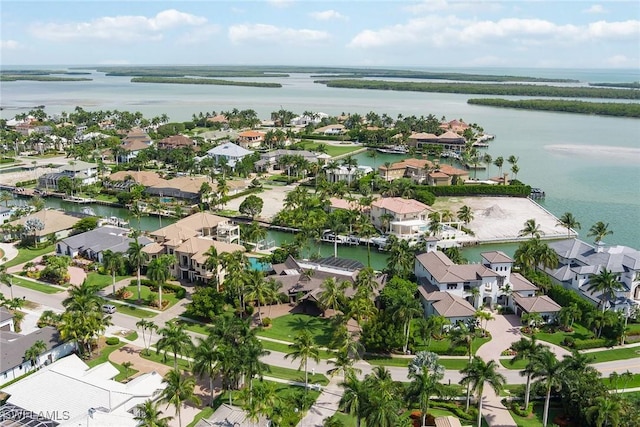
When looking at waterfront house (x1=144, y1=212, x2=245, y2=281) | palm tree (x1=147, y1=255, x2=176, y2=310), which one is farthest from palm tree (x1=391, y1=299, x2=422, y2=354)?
palm tree (x1=147, y1=255, x2=176, y2=310)

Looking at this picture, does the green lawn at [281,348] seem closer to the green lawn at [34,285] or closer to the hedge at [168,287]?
the hedge at [168,287]

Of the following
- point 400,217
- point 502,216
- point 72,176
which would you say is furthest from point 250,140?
point 502,216

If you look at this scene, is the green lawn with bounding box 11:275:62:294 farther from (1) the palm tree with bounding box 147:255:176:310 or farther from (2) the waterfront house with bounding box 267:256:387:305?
(2) the waterfront house with bounding box 267:256:387:305

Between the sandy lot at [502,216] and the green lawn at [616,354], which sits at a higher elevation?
the sandy lot at [502,216]

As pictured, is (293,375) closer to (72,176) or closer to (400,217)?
(400,217)

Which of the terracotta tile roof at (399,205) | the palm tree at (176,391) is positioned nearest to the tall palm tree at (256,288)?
the palm tree at (176,391)

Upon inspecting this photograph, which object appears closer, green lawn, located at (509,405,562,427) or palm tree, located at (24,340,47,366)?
green lawn, located at (509,405,562,427)
